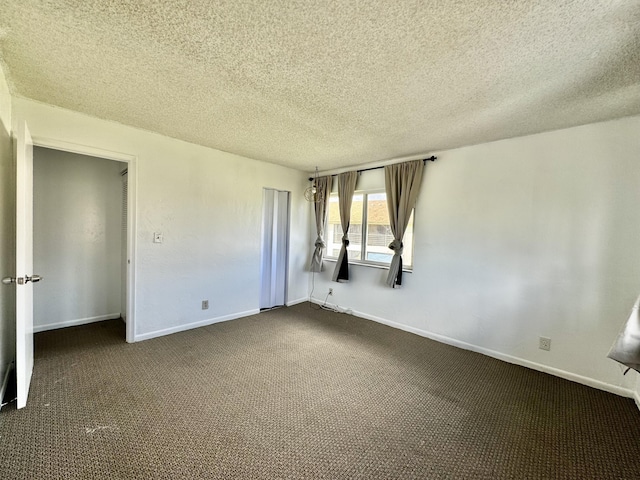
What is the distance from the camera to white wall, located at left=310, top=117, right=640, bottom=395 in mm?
2430

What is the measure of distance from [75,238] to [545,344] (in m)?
5.64

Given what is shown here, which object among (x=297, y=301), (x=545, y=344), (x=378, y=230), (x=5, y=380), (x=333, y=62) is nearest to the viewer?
(x=333, y=62)

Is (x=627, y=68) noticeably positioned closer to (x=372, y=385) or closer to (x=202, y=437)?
(x=372, y=385)

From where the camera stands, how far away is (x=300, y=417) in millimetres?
1967

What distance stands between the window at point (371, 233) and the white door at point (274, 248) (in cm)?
93

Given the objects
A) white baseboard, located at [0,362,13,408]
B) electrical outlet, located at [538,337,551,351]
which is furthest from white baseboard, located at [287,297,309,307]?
electrical outlet, located at [538,337,551,351]

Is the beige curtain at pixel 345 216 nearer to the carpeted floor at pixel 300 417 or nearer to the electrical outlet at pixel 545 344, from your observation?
the carpeted floor at pixel 300 417

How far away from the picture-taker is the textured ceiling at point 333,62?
1348mm

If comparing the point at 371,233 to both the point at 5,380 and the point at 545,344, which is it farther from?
the point at 5,380

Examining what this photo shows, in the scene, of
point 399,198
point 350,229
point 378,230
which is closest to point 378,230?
point 378,230

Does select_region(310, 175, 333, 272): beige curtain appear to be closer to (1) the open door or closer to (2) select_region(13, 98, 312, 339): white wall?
(2) select_region(13, 98, 312, 339): white wall

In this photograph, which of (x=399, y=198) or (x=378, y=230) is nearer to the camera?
(x=399, y=198)

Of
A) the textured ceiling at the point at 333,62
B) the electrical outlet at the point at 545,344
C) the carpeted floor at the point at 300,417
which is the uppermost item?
the textured ceiling at the point at 333,62

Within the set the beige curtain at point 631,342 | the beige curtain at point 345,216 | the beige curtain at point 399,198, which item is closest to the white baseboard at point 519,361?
the beige curtain at point 399,198
